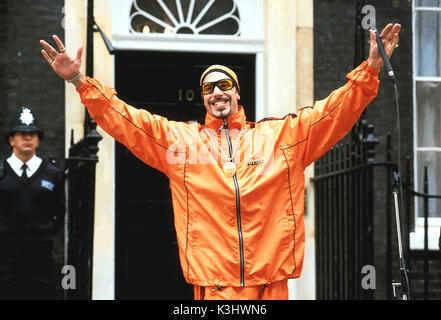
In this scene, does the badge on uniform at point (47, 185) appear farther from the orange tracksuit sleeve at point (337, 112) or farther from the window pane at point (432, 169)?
the window pane at point (432, 169)

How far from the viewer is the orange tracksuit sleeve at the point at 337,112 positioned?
3.92m

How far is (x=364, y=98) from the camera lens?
395cm

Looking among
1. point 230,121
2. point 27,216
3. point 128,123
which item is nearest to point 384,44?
point 230,121

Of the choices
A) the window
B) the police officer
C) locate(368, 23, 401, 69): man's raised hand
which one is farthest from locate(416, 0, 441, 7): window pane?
the police officer

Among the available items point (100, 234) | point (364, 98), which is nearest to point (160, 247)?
point (100, 234)

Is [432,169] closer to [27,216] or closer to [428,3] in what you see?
[428,3]

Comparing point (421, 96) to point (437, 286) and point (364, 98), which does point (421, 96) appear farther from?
point (364, 98)

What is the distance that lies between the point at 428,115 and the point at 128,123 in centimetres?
469

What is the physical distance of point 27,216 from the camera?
5844 mm

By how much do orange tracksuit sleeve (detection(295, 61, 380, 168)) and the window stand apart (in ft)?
12.6

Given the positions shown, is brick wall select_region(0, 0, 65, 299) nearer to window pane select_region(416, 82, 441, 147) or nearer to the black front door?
the black front door

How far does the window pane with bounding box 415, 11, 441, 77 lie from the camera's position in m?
7.82

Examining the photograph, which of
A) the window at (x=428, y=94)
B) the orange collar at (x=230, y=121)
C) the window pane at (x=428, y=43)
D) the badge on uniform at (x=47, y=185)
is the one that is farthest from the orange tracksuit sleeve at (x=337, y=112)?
the window pane at (x=428, y=43)

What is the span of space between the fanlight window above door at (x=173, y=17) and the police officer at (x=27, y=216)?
1.97 m
